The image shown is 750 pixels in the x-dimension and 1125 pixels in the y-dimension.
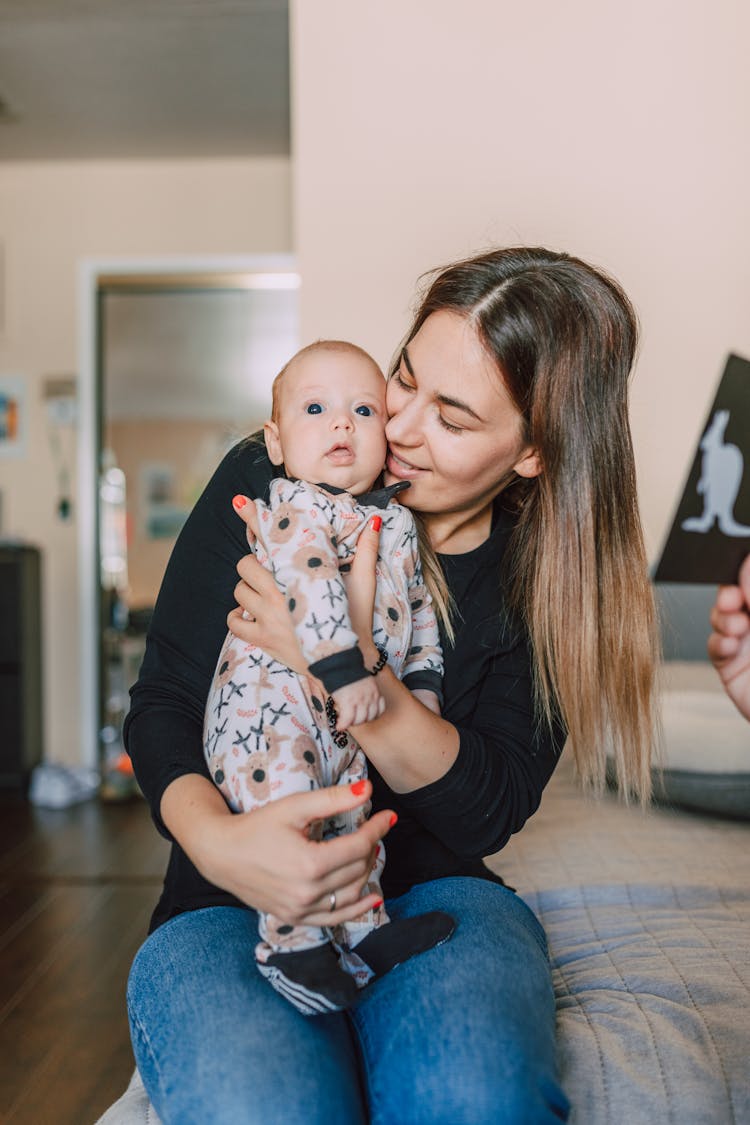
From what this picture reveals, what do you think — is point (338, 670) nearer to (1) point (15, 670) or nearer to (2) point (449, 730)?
(2) point (449, 730)

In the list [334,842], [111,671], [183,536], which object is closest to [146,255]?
[111,671]

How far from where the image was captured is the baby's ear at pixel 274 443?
4.23 feet

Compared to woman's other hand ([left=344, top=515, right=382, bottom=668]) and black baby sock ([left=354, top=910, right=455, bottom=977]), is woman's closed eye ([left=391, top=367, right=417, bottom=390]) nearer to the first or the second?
woman's other hand ([left=344, top=515, right=382, bottom=668])

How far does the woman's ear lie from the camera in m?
1.36

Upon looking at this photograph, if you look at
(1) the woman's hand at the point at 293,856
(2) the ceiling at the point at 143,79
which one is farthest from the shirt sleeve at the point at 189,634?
(2) the ceiling at the point at 143,79

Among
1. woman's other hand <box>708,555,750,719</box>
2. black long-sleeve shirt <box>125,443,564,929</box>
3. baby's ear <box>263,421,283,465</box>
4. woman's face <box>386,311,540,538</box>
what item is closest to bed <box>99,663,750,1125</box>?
black long-sleeve shirt <box>125,443,564,929</box>

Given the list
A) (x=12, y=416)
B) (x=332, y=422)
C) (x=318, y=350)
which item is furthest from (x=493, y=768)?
(x=12, y=416)

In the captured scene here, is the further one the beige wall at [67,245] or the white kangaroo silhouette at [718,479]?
the beige wall at [67,245]

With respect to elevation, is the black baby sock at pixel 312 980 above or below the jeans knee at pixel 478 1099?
above

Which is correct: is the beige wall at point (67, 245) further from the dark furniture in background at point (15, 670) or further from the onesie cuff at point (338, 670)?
the onesie cuff at point (338, 670)

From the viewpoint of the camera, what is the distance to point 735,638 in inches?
50.4

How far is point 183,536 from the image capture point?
1267mm

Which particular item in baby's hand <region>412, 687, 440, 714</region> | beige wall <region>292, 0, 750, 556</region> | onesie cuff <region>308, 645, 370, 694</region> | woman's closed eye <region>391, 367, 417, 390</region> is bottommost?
baby's hand <region>412, 687, 440, 714</region>

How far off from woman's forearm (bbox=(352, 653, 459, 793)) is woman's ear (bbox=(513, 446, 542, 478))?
1.32ft
